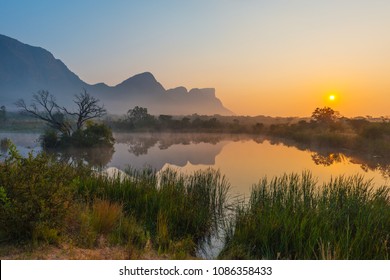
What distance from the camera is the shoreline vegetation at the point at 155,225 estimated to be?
5.67 m

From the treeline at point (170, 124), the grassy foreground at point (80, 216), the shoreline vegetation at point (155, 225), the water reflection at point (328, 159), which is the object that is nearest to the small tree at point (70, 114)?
the treeline at point (170, 124)

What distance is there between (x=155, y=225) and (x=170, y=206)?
25.3 inches

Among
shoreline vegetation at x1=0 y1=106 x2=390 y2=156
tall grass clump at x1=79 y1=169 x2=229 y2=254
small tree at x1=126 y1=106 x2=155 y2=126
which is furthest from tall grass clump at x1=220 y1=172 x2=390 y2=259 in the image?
small tree at x1=126 y1=106 x2=155 y2=126

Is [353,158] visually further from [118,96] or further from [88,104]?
[118,96]

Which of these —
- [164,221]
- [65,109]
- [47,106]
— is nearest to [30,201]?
[164,221]

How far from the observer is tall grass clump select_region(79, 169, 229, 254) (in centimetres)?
821

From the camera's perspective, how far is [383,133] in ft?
119

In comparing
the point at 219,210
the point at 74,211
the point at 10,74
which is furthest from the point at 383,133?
the point at 10,74

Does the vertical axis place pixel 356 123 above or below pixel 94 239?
above

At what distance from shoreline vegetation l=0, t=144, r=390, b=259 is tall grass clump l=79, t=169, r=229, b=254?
3 cm

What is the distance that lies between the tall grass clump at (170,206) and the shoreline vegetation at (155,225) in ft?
0.11

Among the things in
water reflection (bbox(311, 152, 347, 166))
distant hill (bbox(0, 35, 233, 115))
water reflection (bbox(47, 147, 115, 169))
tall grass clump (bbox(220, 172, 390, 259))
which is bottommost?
water reflection (bbox(47, 147, 115, 169))

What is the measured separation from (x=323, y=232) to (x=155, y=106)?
42.3m

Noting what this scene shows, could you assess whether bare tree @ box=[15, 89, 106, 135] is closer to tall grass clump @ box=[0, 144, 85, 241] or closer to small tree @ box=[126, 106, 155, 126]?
small tree @ box=[126, 106, 155, 126]
